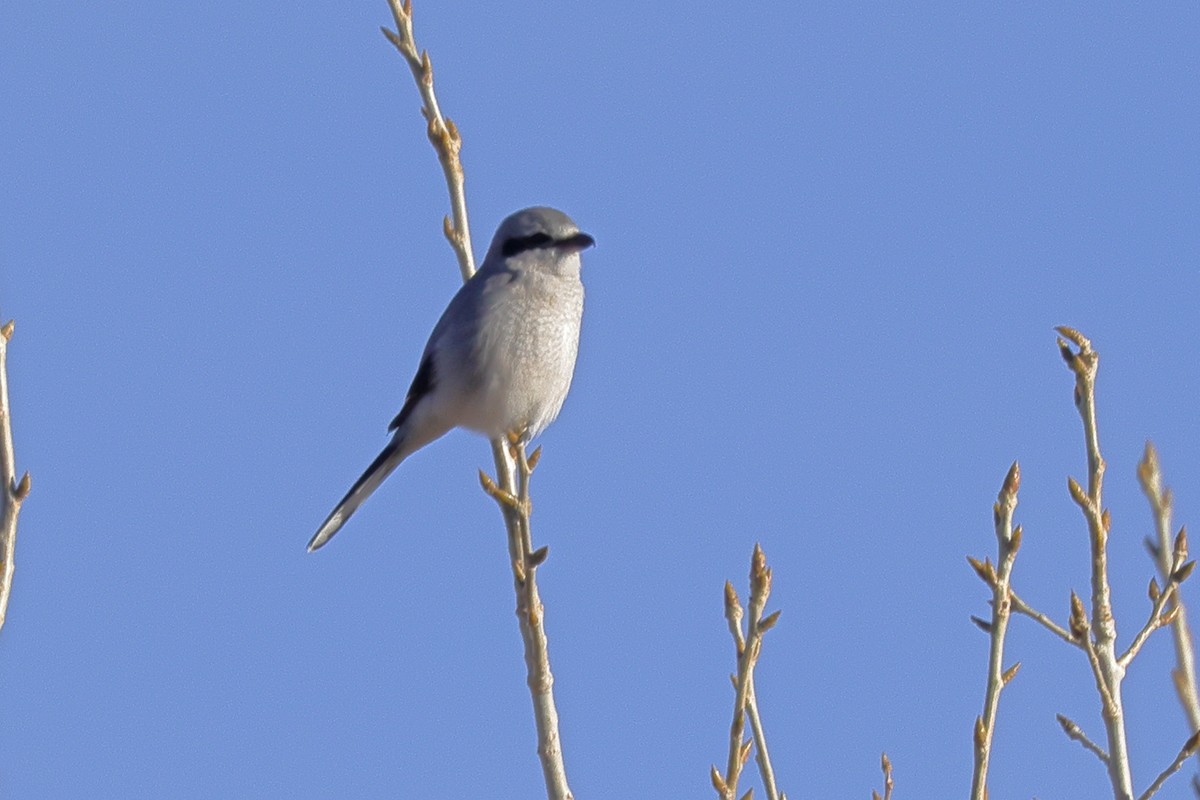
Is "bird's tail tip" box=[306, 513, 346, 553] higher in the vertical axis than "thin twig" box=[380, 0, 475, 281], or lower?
lower

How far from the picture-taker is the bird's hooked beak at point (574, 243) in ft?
16.8

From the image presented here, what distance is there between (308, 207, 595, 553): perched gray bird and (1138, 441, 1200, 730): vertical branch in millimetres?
2432

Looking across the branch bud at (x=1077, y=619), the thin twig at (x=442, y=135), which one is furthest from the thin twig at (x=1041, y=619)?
the thin twig at (x=442, y=135)

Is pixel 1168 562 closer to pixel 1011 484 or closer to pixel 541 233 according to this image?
pixel 1011 484

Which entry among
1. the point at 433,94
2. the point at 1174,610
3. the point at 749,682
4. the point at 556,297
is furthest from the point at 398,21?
the point at 1174,610

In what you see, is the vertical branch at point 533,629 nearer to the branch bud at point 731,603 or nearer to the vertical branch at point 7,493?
the branch bud at point 731,603

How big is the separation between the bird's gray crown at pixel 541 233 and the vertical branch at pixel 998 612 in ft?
8.17

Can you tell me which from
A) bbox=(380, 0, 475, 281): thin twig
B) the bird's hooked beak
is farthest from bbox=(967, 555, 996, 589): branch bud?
the bird's hooked beak

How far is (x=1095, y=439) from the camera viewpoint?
2.71 metres

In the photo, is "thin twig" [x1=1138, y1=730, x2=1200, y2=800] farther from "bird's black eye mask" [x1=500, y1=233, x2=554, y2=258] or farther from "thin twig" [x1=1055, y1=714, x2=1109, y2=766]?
"bird's black eye mask" [x1=500, y1=233, x2=554, y2=258]

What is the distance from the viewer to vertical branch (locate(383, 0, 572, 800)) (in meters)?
2.76

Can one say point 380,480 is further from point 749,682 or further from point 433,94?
point 749,682

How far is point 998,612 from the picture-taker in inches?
105

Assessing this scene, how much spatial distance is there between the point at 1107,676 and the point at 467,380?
275 cm
